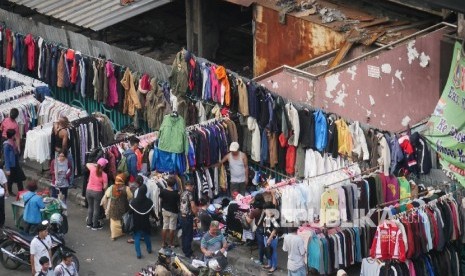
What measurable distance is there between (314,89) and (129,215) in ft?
14.5

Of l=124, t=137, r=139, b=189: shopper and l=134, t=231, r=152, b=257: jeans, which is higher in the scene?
l=124, t=137, r=139, b=189: shopper

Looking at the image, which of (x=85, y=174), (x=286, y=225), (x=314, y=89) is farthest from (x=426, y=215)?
(x=85, y=174)

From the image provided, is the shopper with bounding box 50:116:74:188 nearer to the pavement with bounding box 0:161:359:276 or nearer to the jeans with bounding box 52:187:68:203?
the jeans with bounding box 52:187:68:203

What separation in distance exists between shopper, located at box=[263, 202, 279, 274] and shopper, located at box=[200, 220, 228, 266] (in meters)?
0.95

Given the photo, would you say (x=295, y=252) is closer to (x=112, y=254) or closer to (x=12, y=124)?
(x=112, y=254)

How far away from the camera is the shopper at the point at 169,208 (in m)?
27.8

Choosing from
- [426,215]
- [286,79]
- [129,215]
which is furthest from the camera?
[286,79]

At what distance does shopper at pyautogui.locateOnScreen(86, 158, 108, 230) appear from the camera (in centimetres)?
2870

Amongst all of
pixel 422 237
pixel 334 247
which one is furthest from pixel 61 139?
pixel 422 237

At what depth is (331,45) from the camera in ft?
104

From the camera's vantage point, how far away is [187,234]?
27.8 m

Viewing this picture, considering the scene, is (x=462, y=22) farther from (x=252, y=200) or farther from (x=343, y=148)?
(x=252, y=200)

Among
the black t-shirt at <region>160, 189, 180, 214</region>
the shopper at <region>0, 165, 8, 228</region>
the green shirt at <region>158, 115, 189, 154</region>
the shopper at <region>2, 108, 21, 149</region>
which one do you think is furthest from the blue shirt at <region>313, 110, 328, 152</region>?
the shopper at <region>2, 108, 21, 149</region>

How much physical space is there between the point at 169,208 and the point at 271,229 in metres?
1.92
